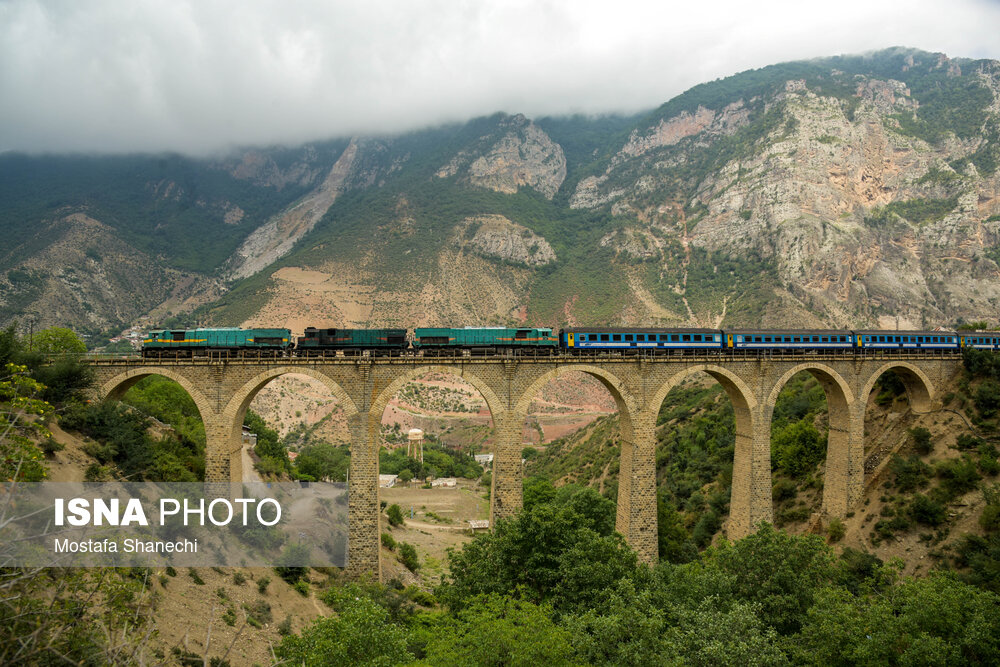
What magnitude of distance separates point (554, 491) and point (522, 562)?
56.0ft

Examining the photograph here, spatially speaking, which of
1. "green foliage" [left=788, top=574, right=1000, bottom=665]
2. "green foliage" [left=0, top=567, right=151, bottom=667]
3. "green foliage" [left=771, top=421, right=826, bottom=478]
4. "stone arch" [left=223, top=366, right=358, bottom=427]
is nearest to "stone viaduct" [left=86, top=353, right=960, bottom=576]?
"stone arch" [left=223, top=366, right=358, bottom=427]

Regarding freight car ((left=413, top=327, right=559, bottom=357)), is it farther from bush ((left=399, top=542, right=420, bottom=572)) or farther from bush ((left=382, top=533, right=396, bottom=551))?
bush ((left=382, top=533, right=396, bottom=551))

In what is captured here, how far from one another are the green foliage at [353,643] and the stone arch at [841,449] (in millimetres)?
26657

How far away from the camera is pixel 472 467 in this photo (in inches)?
2552

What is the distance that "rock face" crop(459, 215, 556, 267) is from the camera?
113 metres

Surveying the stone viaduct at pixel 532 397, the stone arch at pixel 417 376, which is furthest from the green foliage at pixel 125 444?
the stone arch at pixel 417 376

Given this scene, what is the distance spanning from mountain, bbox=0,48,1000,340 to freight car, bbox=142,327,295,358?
60454mm

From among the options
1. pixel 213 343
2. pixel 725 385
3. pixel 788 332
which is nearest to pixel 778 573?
pixel 725 385

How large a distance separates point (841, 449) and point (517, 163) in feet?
429

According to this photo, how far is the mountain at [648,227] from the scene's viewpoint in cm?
8931

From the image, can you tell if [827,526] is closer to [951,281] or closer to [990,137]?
[951,281]

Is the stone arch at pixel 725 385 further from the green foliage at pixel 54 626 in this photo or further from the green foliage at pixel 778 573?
the green foliage at pixel 54 626

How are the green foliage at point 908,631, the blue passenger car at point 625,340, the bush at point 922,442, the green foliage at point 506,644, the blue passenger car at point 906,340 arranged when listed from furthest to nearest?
1. the blue passenger car at point 906,340
2. the bush at point 922,442
3. the blue passenger car at point 625,340
4. the green foliage at point 908,631
5. the green foliage at point 506,644

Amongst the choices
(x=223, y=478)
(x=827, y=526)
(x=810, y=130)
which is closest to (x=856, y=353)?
(x=827, y=526)
